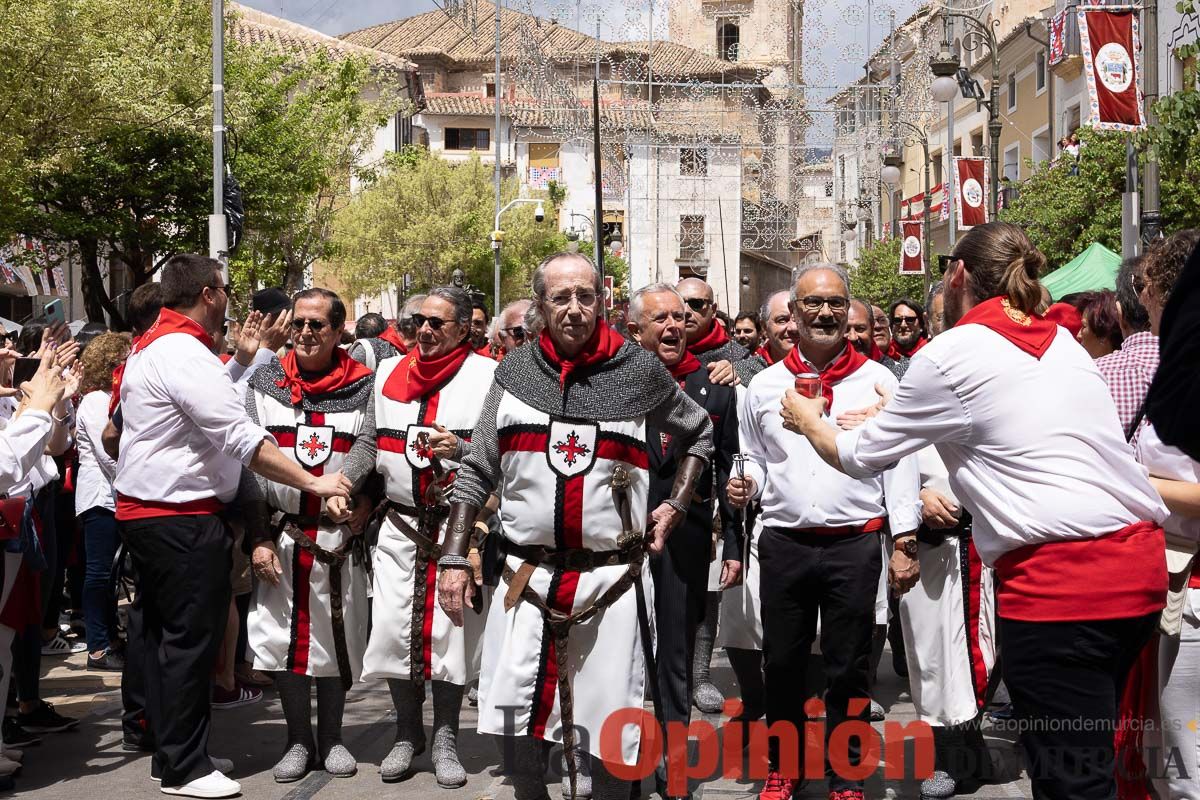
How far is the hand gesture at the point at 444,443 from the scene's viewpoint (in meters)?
6.13

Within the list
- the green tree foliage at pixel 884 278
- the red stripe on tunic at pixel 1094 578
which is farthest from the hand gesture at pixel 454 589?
A: the green tree foliage at pixel 884 278

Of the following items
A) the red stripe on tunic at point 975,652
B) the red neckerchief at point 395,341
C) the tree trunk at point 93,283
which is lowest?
the red stripe on tunic at point 975,652

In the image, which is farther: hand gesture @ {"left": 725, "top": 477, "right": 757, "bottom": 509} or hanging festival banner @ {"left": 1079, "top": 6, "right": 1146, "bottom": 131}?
hanging festival banner @ {"left": 1079, "top": 6, "right": 1146, "bottom": 131}

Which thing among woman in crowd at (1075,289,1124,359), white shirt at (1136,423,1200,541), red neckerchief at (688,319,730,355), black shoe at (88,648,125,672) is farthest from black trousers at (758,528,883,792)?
black shoe at (88,648,125,672)

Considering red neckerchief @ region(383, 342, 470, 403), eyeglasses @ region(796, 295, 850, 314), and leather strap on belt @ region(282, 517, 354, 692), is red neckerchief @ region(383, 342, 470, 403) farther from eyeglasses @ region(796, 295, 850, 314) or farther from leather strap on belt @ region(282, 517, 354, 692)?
eyeglasses @ region(796, 295, 850, 314)

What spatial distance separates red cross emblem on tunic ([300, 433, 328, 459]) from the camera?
6434 mm

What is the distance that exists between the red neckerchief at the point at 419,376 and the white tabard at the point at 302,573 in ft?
0.85

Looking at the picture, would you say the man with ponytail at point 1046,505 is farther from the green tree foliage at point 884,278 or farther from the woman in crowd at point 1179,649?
the green tree foliage at point 884,278

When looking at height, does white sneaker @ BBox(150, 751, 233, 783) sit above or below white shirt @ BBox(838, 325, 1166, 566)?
below

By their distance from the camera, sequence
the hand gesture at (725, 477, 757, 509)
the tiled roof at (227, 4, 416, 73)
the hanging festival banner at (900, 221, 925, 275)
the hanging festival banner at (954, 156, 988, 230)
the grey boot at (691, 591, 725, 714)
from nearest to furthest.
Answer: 1. the hand gesture at (725, 477, 757, 509)
2. the grey boot at (691, 591, 725, 714)
3. the hanging festival banner at (954, 156, 988, 230)
4. the hanging festival banner at (900, 221, 925, 275)
5. the tiled roof at (227, 4, 416, 73)

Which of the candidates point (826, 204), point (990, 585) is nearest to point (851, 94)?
point (826, 204)

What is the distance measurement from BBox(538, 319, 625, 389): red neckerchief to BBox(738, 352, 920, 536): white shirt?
982mm

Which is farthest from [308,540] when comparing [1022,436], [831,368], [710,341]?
[1022,436]

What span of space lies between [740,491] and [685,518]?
2.09 ft
